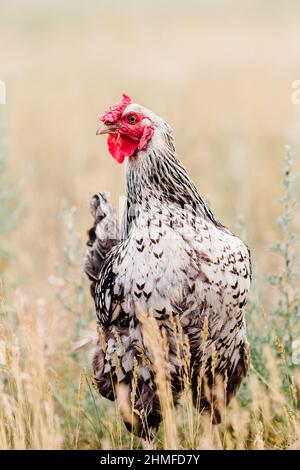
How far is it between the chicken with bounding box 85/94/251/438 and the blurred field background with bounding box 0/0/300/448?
0.83ft

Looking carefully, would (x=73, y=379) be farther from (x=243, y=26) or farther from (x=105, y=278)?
(x=243, y=26)

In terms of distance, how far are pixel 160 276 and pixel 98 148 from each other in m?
7.65

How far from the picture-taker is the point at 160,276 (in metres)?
3.51

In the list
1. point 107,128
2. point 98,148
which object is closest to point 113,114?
point 107,128

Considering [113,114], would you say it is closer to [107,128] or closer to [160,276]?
[107,128]

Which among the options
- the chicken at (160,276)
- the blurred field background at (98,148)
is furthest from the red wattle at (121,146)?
the blurred field background at (98,148)

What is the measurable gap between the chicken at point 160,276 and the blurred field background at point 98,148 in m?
0.25

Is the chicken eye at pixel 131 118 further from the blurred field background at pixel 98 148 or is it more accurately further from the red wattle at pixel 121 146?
the blurred field background at pixel 98 148

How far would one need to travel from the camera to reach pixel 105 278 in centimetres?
386

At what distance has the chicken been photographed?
3525 millimetres

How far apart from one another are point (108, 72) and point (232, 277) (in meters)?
12.2

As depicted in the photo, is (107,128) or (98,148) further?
(98,148)

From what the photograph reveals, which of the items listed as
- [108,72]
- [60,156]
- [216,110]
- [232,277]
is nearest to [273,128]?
[216,110]
